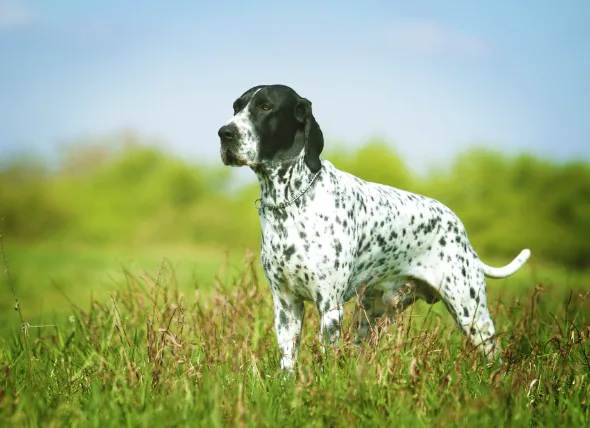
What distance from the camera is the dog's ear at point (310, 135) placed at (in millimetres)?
4023

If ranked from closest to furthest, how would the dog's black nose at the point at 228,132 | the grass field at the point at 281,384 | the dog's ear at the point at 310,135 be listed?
the grass field at the point at 281,384 < the dog's black nose at the point at 228,132 < the dog's ear at the point at 310,135

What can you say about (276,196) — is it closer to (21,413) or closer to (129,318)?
(21,413)

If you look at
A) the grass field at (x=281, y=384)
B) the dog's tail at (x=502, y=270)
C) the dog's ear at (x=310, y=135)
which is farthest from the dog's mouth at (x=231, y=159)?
the dog's tail at (x=502, y=270)

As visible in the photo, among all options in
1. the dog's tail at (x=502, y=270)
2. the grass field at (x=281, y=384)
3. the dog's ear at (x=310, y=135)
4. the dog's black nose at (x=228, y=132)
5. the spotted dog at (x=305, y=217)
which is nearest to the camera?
the grass field at (x=281, y=384)

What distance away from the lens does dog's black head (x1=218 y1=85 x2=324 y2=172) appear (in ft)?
12.5

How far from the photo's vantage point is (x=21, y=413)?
3359mm

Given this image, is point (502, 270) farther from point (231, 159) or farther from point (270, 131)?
point (231, 159)

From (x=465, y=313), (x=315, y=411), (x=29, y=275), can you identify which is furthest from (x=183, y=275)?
(x=315, y=411)

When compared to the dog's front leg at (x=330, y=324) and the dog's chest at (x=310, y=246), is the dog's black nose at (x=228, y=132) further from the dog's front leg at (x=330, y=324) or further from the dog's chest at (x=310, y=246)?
the dog's front leg at (x=330, y=324)

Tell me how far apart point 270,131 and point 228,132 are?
29 centimetres

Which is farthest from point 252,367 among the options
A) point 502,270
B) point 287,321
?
point 502,270

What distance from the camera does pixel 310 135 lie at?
13.3 feet

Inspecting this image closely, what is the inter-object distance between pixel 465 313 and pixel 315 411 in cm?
187

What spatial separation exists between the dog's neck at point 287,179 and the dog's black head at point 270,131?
0.12 feet
